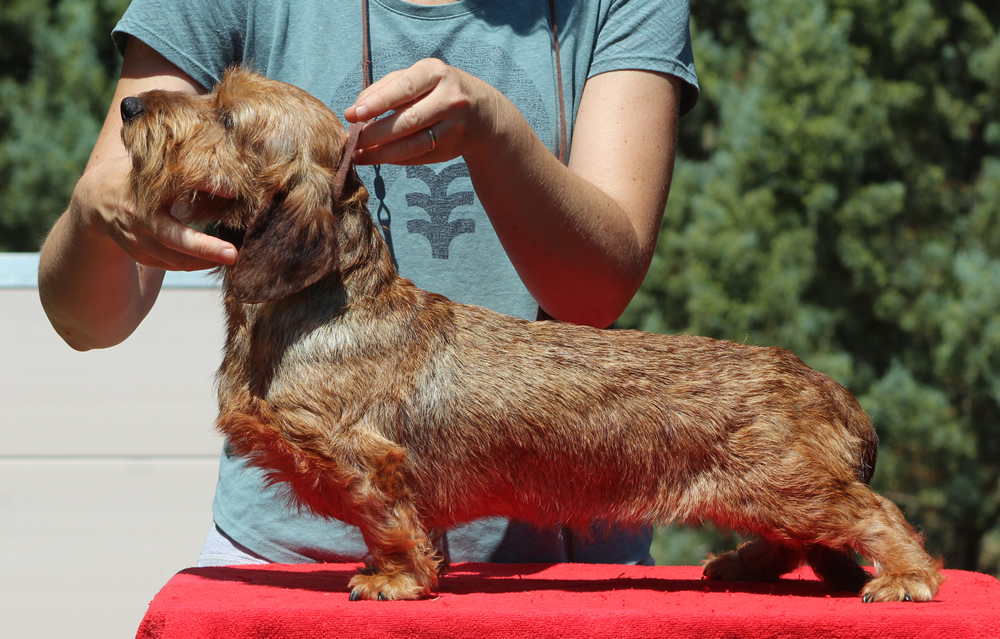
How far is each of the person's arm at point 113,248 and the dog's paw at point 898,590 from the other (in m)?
1.76

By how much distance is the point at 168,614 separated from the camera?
206 cm

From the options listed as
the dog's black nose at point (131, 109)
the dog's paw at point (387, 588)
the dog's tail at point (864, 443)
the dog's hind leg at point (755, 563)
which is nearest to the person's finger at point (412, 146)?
the dog's black nose at point (131, 109)

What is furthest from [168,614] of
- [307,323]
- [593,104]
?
[593,104]

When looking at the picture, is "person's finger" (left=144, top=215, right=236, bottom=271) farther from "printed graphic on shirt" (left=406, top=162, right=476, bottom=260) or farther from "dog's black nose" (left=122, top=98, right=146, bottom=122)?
"printed graphic on shirt" (left=406, top=162, right=476, bottom=260)

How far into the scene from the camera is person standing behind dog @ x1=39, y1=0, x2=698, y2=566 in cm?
265

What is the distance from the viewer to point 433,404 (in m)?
2.33

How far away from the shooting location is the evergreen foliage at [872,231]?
6957 millimetres

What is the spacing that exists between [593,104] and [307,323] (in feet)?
3.99

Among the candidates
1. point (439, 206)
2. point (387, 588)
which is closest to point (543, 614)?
point (387, 588)

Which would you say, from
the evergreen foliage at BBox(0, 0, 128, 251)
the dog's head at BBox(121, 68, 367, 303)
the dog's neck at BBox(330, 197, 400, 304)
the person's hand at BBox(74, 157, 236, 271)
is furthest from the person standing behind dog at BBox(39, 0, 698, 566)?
the evergreen foliage at BBox(0, 0, 128, 251)

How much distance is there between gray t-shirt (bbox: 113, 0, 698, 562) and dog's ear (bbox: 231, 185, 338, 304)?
784mm

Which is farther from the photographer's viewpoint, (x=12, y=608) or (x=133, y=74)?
(x=12, y=608)

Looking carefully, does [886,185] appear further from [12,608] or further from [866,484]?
[12,608]

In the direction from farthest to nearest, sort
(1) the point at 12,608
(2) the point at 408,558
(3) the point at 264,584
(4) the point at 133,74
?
(1) the point at 12,608, (4) the point at 133,74, (3) the point at 264,584, (2) the point at 408,558
